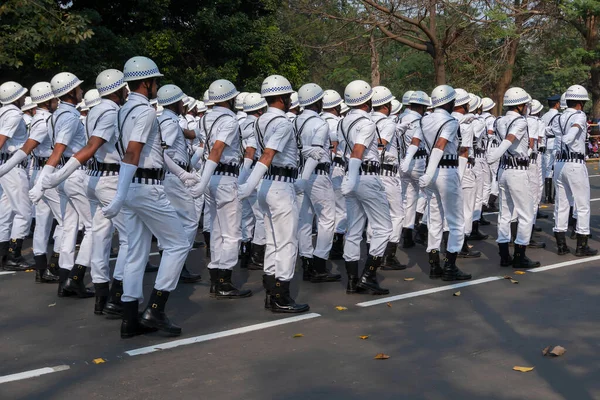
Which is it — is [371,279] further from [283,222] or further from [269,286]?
[283,222]

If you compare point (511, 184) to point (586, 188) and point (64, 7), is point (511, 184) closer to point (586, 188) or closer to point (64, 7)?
point (586, 188)

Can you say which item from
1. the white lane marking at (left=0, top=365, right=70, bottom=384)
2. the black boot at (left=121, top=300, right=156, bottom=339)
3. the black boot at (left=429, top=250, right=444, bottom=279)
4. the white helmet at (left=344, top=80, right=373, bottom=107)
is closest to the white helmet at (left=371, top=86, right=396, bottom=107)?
the white helmet at (left=344, top=80, right=373, bottom=107)

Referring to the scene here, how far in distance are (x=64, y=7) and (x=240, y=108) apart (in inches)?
433

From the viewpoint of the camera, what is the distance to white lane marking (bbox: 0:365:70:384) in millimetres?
6148

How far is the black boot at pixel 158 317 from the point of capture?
716 cm

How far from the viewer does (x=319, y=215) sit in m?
9.90

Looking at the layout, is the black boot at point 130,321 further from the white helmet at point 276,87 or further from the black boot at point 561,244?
the black boot at point 561,244

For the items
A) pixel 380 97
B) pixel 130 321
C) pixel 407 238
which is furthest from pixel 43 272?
pixel 407 238

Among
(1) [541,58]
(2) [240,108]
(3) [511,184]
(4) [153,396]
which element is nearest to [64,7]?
(2) [240,108]

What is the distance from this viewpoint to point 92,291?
29.8 feet

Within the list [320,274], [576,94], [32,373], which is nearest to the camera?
[32,373]

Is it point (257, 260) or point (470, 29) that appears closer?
point (257, 260)

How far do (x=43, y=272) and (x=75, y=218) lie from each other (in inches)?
45.9

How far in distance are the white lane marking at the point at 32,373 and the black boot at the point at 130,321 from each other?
31.7 inches
